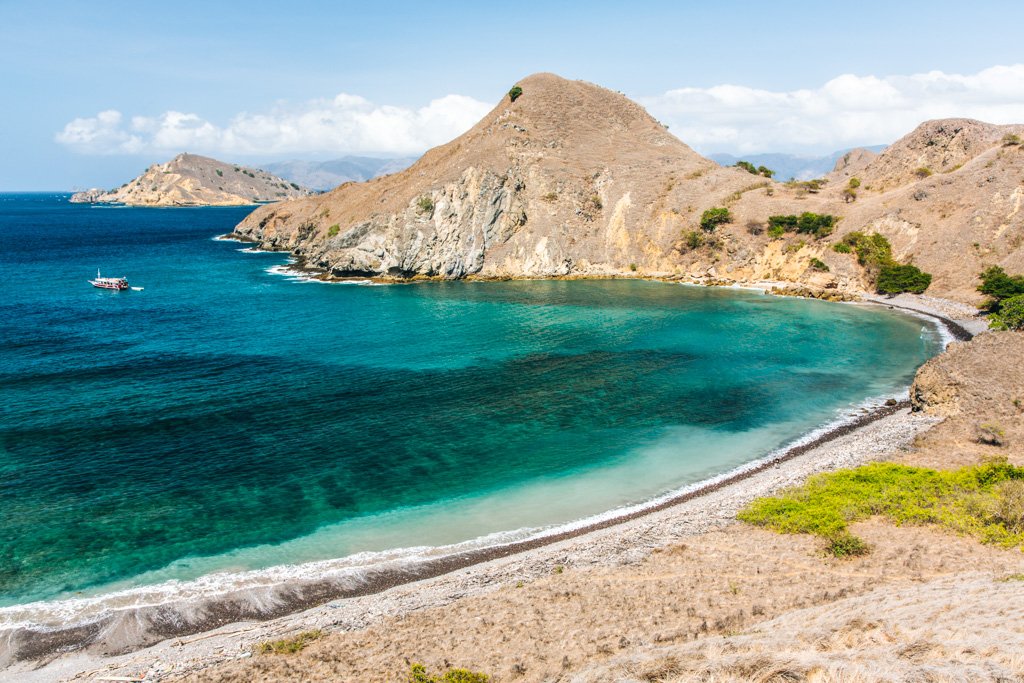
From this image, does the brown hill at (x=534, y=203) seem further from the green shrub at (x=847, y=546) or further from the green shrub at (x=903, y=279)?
the green shrub at (x=847, y=546)

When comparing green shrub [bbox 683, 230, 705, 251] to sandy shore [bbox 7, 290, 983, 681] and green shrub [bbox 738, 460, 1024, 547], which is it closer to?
sandy shore [bbox 7, 290, 983, 681]

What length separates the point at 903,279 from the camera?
79438 mm

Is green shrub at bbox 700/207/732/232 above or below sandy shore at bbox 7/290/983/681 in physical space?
above

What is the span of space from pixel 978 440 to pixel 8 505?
2112 inches

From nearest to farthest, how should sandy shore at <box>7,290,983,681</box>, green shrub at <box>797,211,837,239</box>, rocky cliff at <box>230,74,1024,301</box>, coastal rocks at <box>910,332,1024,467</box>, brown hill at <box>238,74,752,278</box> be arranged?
sandy shore at <box>7,290,983,681</box> → coastal rocks at <box>910,332,1024,467</box> → rocky cliff at <box>230,74,1024,301</box> → green shrub at <box>797,211,837,239</box> → brown hill at <box>238,74,752,278</box>

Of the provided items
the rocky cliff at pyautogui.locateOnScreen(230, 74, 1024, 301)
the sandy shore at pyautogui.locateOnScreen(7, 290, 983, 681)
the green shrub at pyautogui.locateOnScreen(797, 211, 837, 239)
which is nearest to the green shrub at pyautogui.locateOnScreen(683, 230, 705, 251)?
the rocky cliff at pyautogui.locateOnScreen(230, 74, 1024, 301)

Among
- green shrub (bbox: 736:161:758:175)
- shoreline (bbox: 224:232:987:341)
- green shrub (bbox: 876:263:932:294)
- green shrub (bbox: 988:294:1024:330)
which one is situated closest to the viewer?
green shrub (bbox: 988:294:1024:330)

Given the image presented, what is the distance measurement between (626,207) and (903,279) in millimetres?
46749

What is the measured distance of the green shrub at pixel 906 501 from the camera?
2345 cm

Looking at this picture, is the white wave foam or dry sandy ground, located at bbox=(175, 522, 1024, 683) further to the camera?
the white wave foam

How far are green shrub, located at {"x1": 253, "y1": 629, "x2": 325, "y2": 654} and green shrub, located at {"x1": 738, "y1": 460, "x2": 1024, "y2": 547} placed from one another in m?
19.1

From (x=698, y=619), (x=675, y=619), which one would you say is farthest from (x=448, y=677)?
(x=698, y=619)

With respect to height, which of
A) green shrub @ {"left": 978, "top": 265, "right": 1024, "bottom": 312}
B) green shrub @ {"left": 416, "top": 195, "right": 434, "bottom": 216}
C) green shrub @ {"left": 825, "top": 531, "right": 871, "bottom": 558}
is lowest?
green shrub @ {"left": 825, "top": 531, "right": 871, "bottom": 558}

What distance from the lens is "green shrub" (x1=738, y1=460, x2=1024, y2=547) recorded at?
23453 mm
